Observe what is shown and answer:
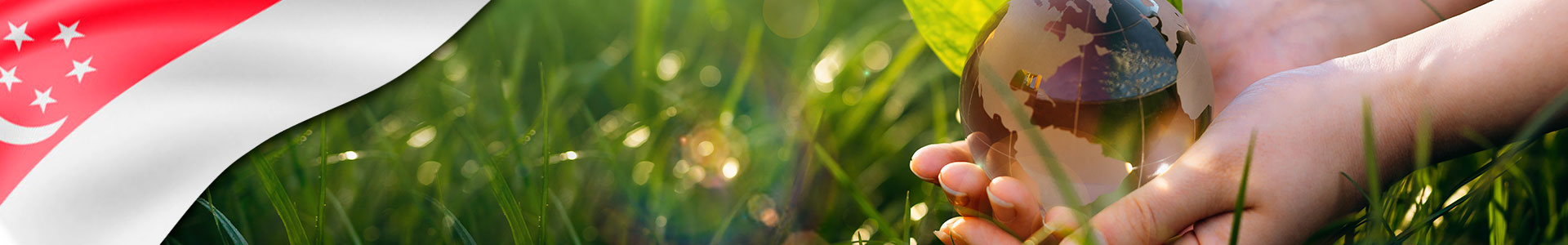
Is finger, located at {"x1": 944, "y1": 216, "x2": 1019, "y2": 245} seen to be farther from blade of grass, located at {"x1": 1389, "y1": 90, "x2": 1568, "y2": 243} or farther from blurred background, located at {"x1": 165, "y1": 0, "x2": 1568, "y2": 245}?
blade of grass, located at {"x1": 1389, "y1": 90, "x2": 1568, "y2": 243}

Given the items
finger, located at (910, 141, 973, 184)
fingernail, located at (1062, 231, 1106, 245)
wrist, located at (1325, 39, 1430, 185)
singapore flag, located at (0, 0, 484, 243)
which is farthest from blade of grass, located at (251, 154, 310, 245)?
wrist, located at (1325, 39, 1430, 185)

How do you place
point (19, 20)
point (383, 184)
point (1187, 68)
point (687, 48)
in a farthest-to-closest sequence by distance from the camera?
point (687, 48), point (383, 184), point (19, 20), point (1187, 68)

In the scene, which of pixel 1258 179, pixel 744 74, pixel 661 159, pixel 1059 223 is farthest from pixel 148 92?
pixel 1258 179

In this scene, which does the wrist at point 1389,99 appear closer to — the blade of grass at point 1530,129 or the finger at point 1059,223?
the blade of grass at point 1530,129

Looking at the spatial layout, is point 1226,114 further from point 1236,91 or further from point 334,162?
point 334,162

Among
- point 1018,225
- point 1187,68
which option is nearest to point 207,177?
point 1018,225

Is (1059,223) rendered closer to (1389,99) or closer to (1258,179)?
(1258,179)
